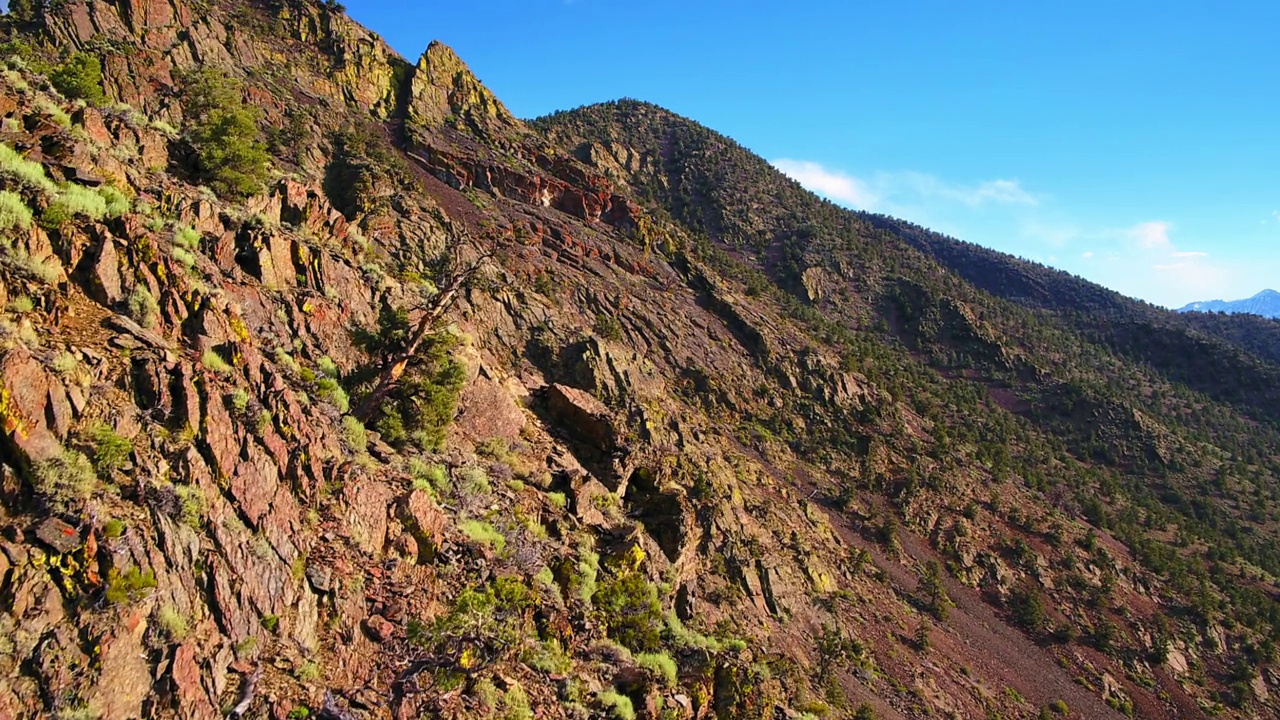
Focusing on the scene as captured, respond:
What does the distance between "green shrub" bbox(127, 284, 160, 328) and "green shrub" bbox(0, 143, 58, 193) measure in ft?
8.11

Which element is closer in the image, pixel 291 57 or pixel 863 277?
pixel 291 57

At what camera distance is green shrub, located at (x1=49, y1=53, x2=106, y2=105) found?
21844mm

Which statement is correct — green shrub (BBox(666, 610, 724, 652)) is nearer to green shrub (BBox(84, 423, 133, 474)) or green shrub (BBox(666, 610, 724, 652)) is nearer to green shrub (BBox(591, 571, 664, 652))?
green shrub (BBox(591, 571, 664, 652))

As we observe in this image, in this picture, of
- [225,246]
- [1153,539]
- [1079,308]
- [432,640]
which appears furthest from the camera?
[1079,308]

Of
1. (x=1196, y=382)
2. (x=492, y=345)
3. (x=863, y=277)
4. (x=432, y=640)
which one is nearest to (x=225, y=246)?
(x=432, y=640)

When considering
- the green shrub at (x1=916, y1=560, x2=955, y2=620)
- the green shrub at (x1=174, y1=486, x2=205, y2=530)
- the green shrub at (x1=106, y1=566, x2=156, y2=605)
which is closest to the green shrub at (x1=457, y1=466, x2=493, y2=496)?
the green shrub at (x1=174, y1=486, x2=205, y2=530)

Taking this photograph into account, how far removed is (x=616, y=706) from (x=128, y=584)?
8.07 meters

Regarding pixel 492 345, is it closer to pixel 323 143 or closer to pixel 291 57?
pixel 323 143

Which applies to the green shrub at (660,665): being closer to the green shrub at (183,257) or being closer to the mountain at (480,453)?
the mountain at (480,453)

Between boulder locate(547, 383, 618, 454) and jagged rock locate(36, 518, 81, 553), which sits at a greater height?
boulder locate(547, 383, 618, 454)

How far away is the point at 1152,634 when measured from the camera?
41781 millimetres

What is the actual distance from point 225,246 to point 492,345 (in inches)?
813

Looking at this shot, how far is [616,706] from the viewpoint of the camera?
456 inches

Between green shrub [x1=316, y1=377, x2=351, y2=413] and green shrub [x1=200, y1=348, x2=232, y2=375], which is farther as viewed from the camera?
green shrub [x1=316, y1=377, x2=351, y2=413]
